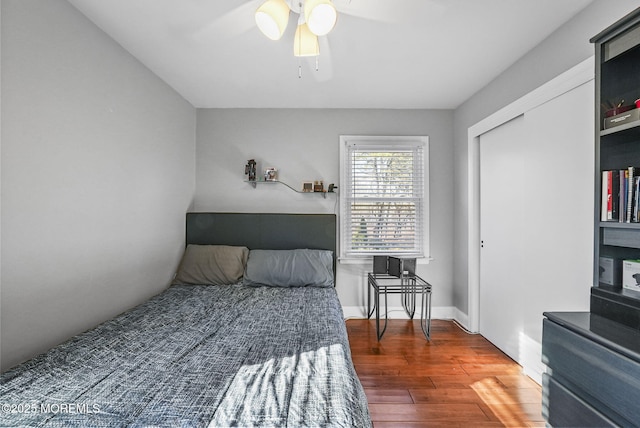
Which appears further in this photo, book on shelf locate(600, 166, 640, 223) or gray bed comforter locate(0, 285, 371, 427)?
book on shelf locate(600, 166, 640, 223)

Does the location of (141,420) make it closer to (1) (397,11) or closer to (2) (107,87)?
(2) (107,87)

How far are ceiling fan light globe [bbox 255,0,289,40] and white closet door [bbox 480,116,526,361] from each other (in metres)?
2.07

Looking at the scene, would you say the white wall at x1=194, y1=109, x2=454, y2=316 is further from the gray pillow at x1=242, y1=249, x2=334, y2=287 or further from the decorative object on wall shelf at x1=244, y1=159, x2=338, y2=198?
the gray pillow at x1=242, y1=249, x2=334, y2=287

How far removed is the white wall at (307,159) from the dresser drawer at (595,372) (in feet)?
7.08

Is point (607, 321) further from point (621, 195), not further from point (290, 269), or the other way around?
point (290, 269)

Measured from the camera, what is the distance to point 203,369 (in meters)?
1.42

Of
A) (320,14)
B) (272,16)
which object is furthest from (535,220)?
(272,16)

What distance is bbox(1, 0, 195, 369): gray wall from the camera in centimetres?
151

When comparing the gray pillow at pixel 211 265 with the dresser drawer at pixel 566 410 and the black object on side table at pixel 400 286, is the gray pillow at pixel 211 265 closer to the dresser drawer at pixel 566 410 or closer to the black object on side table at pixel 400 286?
the black object on side table at pixel 400 286

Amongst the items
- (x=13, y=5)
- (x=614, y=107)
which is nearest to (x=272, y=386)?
(x=614, y=107)

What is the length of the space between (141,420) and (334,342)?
983 millimetres

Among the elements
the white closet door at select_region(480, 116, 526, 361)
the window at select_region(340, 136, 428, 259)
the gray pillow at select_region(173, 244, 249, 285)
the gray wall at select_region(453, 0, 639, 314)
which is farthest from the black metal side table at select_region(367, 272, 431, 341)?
the gray pillow at select_region(173, 244, 249, 285)

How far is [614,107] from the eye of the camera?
1495 millimetres

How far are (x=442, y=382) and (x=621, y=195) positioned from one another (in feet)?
5.51
